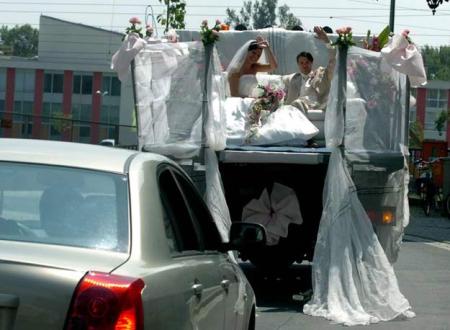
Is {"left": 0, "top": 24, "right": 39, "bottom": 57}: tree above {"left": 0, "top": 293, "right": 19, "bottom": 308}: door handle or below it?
above

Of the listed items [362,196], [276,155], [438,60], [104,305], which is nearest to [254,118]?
[276,155]

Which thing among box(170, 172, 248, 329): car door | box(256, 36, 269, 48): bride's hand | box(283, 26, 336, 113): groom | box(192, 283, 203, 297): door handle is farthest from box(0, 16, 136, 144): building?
box(192, 283, 203, 297): door handle

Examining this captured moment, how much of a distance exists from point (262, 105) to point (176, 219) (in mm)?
7544

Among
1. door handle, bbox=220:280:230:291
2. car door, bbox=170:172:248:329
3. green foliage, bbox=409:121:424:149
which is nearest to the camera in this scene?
door handle, bbox=220:280:230:291

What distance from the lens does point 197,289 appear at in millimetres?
5055

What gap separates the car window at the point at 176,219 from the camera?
516 centimetres

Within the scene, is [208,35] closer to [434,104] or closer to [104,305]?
[104,305]

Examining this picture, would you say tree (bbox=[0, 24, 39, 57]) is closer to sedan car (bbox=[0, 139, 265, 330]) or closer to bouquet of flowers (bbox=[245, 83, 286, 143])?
bouquet of flowers (bbox=[245, 83, 286, 143])

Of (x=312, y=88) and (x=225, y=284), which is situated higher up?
(x=312, y=88)

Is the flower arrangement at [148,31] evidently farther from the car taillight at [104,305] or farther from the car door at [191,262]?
→ the car taillight at [104,305]

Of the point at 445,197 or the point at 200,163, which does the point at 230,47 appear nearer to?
the point at 200,163

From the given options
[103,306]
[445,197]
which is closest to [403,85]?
[103,306]

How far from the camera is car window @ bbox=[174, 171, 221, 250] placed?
596cm

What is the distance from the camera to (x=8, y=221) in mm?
4680
